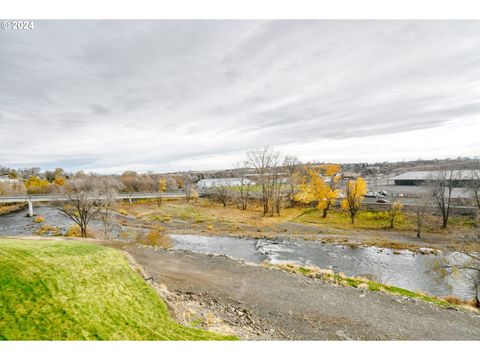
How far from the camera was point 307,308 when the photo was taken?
8.51 m

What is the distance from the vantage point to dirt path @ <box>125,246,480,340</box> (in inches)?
285

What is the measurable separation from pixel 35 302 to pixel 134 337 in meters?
2.17

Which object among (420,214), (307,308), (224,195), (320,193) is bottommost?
(420,214)

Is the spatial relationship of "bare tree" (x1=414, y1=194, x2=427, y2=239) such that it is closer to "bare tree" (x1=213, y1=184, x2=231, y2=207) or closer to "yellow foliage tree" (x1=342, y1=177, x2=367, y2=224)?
"yellow foliage tree" (x1=342, y1=177, x2=367, y2=224)

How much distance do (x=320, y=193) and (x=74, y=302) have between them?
1437 inches

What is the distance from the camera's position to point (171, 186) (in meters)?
83.4

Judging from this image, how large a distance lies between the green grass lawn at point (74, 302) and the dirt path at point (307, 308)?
8.87ft

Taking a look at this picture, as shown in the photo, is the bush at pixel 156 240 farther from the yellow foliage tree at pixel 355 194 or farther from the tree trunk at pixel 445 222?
the tree trunk at pixel 445 222

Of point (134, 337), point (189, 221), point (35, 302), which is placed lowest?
point (189, 221)

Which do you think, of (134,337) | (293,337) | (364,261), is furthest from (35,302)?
(364,261)

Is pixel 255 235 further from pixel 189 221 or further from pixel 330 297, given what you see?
pixel 330 297

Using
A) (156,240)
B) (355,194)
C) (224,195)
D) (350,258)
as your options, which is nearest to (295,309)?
(350,258)

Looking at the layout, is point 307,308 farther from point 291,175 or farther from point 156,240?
point 291,175

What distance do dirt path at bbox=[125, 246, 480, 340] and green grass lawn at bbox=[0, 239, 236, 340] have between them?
271 centimetres
